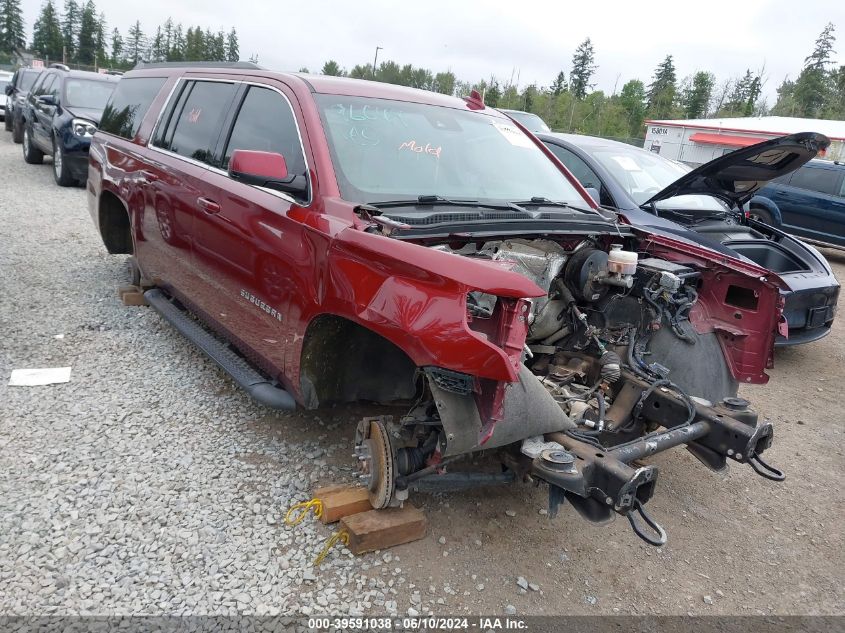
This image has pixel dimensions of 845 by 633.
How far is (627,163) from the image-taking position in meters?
6.72

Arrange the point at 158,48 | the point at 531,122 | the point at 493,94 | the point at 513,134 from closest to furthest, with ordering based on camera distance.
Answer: the point at 513,134
the point at 531,122
the point at 493,94
the point at 158,48

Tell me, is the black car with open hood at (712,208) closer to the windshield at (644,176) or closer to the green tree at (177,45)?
the windshield at (644,176)

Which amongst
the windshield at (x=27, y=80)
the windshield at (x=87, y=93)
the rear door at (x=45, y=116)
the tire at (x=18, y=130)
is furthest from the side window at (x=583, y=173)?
the tire at (x=18, y=130)

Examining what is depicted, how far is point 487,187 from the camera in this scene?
3.64 metres

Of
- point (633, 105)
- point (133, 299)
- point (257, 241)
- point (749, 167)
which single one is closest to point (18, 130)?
point (133, 299)

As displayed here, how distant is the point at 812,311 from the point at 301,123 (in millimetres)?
4759

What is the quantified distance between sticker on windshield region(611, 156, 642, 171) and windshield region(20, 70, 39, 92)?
45.5 feet

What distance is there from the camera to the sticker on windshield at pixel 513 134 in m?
4.14

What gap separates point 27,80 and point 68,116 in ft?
22.7

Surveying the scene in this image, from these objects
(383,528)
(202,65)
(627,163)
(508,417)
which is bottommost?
(383,528)

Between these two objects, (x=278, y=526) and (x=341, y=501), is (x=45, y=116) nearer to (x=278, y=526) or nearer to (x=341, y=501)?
(x=278, y=526)

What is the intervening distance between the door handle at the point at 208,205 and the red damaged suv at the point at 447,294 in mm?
14

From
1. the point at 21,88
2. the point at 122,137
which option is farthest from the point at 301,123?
the point at 21,88

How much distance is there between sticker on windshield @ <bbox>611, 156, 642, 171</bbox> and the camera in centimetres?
662
